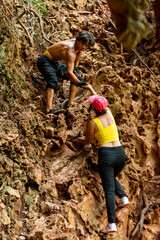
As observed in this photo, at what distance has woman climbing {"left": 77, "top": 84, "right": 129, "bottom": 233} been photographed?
9.36 ft

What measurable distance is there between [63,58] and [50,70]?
0.95 feet

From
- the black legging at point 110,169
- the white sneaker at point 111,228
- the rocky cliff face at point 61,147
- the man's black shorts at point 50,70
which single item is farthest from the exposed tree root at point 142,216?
the man's black shorts at point 50,70

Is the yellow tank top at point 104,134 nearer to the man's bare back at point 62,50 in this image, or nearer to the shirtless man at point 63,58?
the shirtless man at point 63,58

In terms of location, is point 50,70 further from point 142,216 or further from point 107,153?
point 142,216

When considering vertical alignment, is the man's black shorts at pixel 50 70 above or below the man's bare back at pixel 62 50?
below

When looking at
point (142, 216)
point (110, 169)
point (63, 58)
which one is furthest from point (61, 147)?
point (142, 216)

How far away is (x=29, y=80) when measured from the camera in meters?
4.05

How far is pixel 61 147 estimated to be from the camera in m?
3.35

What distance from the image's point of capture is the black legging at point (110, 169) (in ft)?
9.27

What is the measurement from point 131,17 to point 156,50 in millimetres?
5145

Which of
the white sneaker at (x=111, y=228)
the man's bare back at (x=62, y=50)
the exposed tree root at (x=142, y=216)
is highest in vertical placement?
the man's bare back at (x=62, y=50)

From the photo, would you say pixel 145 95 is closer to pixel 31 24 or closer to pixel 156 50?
pixel 156 50

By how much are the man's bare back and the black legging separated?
1634 millimetres

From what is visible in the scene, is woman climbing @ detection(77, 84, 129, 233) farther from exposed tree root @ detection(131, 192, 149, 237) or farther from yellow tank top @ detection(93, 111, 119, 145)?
exposed tree root @ detection(131, 192, 149, 237)
